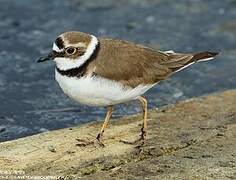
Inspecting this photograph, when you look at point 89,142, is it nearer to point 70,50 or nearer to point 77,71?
point 77,71

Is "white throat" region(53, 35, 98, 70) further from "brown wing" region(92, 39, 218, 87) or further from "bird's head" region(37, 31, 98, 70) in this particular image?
"brown wing" region(92, 39, 218, 87)

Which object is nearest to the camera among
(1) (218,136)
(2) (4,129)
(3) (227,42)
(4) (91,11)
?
(1) (218,136)

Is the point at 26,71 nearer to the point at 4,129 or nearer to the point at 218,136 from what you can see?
the point at 4,129

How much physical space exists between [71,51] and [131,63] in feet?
2.32

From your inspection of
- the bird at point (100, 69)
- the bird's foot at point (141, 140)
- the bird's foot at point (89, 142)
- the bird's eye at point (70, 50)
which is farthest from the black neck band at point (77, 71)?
the bird's foot at point (141, 140)

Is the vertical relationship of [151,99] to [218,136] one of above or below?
below

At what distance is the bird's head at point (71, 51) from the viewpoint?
6.84 m

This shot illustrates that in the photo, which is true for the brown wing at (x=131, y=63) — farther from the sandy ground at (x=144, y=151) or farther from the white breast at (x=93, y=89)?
the sandy ground at (x=144, y=151)

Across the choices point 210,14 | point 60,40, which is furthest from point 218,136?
point 210,14

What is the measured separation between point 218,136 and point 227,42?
5.64m

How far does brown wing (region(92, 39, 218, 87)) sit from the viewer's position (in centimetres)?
697

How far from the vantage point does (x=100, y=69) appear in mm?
6867

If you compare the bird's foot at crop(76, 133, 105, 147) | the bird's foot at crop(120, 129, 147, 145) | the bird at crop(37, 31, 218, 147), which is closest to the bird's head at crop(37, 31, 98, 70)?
the bird at crop(37, 31, 218, 147)

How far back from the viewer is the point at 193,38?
12633 mm
